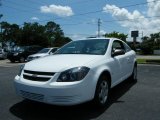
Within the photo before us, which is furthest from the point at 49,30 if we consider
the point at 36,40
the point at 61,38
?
the point at 36,40

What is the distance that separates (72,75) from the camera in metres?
4.48

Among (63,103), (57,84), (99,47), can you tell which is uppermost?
(99,47)

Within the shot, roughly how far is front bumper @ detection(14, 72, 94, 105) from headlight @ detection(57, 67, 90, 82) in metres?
0.09

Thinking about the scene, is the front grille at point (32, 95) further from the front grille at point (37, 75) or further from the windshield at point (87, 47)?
the windshield at point (87, 47)

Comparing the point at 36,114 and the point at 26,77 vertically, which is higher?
the point at 26,77

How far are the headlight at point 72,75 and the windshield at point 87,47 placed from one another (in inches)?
50.0

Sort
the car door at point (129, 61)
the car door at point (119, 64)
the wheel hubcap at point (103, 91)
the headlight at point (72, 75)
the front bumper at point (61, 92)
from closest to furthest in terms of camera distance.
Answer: the front bumper at point (61, 92) → the headlight at point (72, 75) → the wheel hubcap at point (103, 91) → the car door at point (119, 64) → the car door at point (129, 61)

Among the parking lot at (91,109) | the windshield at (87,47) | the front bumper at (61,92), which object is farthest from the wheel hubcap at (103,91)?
the windshield at (87,47)

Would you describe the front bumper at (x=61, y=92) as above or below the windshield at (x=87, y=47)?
below

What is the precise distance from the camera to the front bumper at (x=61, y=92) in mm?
4336

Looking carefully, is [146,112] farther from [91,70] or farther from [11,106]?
[11,106]

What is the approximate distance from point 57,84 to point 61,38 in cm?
7628

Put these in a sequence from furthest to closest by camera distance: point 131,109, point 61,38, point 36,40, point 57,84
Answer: point 61,38 < point 36,40 < point 131,109 < point 57,84

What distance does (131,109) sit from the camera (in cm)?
515
